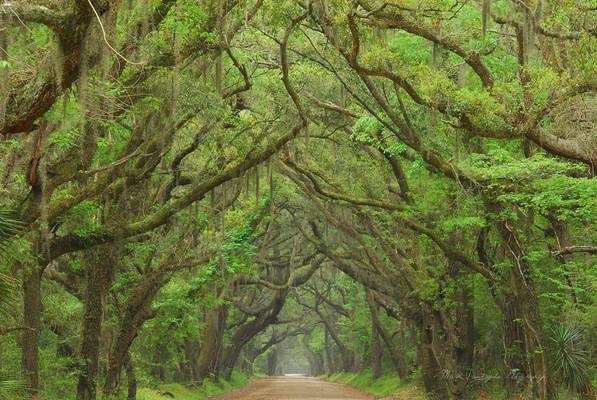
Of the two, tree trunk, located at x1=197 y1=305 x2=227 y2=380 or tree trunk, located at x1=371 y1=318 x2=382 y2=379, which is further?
tree trunk, located at x1=371 y1=318 x2=382 y2=379

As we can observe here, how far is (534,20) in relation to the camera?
12539mm

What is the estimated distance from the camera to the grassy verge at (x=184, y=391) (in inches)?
996

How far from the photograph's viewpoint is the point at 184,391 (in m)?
31.1

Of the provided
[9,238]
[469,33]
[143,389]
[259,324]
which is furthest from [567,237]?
[259,324]

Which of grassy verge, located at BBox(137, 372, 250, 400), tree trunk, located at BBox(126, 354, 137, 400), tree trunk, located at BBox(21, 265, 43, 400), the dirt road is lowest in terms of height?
the dirt road

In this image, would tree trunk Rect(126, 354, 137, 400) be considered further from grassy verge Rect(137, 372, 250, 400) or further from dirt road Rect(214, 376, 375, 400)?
dirt road Rect(214, 376, 375, 400)

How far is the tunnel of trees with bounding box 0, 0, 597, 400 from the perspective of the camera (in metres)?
11.3

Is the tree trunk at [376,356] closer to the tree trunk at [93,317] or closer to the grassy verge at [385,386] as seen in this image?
the grassy verge at [385,386]

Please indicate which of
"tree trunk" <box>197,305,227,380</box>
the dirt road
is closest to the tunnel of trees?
"tree trunk" <box>197,305,227,380</box>

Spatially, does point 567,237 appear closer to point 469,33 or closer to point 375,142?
point 375,142

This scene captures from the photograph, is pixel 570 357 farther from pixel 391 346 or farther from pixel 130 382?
pixel 391 346

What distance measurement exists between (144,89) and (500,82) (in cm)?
680

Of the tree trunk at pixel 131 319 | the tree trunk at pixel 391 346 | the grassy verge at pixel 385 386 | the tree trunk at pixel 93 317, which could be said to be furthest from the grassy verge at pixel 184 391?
the tree trunk at pixel 391 346

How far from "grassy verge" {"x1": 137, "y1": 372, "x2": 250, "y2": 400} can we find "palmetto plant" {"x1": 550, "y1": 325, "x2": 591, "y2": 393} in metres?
12.6
